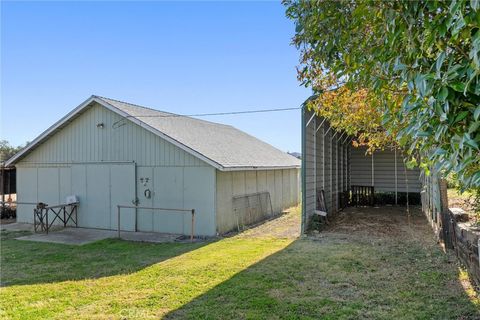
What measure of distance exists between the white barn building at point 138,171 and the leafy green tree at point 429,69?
23.6 feet

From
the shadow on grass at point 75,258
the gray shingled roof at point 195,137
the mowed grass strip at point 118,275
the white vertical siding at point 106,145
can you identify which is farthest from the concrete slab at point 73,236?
the gray shingled roof at point 195,137

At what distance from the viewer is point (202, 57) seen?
1350cm

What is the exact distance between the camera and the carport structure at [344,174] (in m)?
10.4

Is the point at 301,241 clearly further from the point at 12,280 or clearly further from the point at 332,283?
the point at 12,280

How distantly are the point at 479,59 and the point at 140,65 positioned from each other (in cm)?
1384

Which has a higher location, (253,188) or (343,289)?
(253,188)

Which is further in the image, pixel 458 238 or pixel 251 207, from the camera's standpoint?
pixel 251 207

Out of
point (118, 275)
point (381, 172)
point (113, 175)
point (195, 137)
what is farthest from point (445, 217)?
point (381, 172)

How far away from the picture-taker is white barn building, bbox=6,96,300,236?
10.2 metres

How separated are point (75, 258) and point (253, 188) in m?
6.48

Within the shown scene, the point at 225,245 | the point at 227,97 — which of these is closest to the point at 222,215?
the point at 225,245

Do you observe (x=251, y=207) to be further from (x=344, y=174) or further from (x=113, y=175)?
(x=344, y=174)

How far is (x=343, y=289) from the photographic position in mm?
5086

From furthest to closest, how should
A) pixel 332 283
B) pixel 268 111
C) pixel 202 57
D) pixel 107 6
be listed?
pixel 202 57, pixel 268 111, pixel 107 6, pixel 332 283
